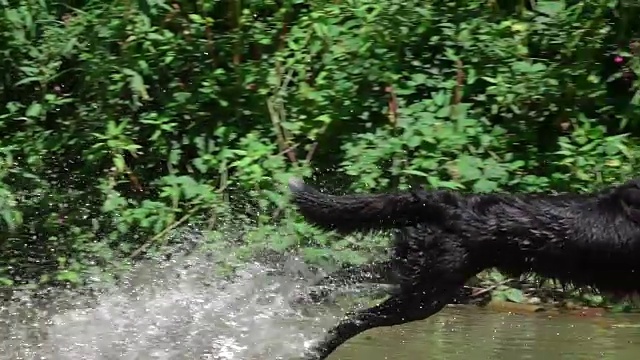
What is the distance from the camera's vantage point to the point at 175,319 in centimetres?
513

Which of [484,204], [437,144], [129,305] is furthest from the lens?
[437,144]

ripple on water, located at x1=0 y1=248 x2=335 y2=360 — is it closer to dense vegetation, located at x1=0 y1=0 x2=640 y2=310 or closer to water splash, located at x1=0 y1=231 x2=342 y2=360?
water splash, located at x1=0 y1=231 x2=342 y2=360

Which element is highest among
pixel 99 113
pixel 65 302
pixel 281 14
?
pixel 281 14

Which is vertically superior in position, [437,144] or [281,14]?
[281,14]

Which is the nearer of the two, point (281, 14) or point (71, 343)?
point (71, 343)

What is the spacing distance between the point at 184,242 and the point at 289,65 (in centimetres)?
126

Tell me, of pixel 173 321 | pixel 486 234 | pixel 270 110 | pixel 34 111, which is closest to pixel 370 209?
pixel 486 234

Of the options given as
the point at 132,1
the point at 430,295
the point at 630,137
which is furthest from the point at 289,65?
the point at 430,295

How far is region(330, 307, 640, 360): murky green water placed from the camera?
4.91 m

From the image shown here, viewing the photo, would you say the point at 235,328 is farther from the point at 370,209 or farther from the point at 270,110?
the point at 270,110

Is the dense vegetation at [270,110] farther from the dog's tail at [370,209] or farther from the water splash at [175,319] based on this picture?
the dog's tail at [370,209]

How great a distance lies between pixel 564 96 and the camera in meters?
6.20

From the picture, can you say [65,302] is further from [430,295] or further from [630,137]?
[630,137]

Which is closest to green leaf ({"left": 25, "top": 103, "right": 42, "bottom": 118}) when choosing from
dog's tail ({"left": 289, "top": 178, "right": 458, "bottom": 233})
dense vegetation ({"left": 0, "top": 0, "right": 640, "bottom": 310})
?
dense vegetation ({"left": 0, "top": 0, "right": 640, "bottom": 310})
